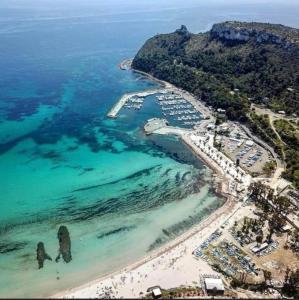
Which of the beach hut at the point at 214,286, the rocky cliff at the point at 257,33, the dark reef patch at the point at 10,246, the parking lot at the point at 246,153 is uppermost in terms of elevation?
the rocky cliff at the point at 257,33

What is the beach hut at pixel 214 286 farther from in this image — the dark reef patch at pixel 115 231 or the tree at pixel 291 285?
the dark reef patch at pixel 115 231

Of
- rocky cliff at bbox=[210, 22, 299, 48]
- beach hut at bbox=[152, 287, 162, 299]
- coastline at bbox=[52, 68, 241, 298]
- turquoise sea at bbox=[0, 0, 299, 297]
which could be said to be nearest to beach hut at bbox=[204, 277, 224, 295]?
coastline at bbox=[52, 68, 241, 298]

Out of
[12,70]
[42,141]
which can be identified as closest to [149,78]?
[12,70]

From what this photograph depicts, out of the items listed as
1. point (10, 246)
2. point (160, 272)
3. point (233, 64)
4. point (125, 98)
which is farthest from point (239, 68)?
point (10, 246)

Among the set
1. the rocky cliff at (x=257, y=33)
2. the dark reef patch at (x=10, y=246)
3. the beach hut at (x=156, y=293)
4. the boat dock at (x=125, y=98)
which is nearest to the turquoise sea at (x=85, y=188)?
the dark reef patch at (x=10, y=246)

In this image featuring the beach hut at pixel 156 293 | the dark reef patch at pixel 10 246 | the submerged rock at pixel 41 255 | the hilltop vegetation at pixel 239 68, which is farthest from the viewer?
the hilltop vegetation at pixel 239 68

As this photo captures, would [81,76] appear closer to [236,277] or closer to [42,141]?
[42,141]

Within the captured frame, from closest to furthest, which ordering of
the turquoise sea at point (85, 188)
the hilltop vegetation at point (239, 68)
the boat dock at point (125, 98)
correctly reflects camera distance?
the turquoise sea at point (85, 188), the hilltop vegetation at point (239, 68), the boat dock at point (125, 98)

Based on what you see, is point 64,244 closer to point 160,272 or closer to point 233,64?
point 160,272
